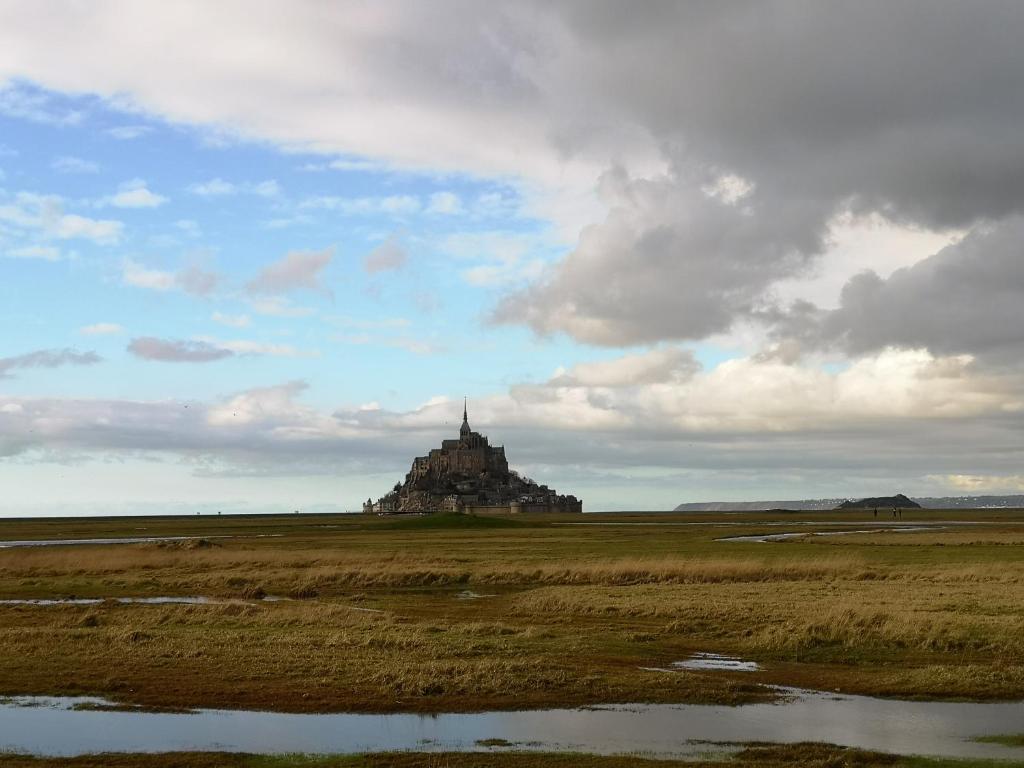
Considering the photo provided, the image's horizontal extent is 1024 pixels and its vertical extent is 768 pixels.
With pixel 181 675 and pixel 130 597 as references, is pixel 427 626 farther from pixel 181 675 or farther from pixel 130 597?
pixel 130 597

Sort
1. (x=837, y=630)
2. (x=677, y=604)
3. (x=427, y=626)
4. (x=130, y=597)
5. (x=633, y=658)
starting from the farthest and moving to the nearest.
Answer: (x=130, y=597), (x=677, y=604), (x=427, y=626), (x=837, y=630), (x=633, y=658)

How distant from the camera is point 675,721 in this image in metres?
20.0

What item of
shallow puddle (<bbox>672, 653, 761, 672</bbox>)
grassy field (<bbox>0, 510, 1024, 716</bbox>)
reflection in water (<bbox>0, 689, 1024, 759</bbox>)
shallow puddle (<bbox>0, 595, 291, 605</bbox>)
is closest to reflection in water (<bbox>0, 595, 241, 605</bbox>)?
shallow puddle (<bbox>0, 595, 291, 605</bbox>)

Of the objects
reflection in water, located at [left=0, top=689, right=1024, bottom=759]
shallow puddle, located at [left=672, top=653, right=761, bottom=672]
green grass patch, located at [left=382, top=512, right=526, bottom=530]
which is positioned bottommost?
reflection in water, located at [left=0, top=689, right=1024, bottom=759]

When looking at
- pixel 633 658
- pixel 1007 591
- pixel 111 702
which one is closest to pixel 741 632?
pixel 633 658

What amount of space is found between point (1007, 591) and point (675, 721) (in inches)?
978

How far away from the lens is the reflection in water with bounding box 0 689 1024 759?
17.9 metres

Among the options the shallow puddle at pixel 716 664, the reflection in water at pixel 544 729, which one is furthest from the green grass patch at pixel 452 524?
the reflection in water at pixel 544 729

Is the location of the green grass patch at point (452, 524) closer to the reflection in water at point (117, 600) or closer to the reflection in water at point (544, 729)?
the reflection in water at point (117, 600)

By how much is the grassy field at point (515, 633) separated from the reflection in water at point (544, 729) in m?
1.03

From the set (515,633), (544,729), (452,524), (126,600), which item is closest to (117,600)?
(126,600)

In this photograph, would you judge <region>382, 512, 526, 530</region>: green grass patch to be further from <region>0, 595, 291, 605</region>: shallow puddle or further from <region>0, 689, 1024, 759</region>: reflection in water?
<region>0, 689, 1024, 759</region>: reflection in water

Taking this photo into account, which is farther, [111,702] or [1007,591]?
[1007,591]

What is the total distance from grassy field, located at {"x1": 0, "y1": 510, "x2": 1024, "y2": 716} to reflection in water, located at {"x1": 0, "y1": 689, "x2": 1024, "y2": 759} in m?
1.03
